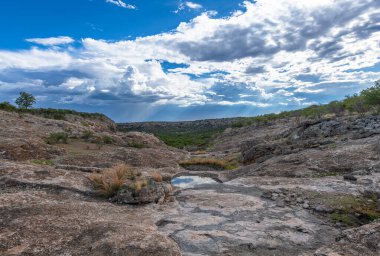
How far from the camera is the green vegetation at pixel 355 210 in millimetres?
10127

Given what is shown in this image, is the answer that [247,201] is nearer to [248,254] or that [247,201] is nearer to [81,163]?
[248,254]

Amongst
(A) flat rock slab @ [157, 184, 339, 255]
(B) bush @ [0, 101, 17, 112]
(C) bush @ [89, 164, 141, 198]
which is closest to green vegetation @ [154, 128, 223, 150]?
(B) bush @ [0, 101, 17, 112]

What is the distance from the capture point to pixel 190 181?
56.5 ft

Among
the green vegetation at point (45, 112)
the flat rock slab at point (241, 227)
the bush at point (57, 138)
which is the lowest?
the flat rock slab at point (241, 227)

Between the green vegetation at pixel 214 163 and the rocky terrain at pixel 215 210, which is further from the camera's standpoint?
the green vegetation at pixel 214 163

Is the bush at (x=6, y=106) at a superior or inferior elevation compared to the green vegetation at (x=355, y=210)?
superior

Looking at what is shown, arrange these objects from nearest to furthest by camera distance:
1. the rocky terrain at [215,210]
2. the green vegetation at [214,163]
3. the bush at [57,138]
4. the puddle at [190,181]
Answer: the rocky terrain at [215,210]
the puddle at [190,181]
the green vegetation at [214,163]
the bush at [57,138]

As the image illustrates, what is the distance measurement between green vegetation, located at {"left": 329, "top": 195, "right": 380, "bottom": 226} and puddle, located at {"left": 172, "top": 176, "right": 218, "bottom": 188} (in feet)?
22.1

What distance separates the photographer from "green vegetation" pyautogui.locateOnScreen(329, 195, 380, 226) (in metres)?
10.1

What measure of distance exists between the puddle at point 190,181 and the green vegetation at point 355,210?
674 cm

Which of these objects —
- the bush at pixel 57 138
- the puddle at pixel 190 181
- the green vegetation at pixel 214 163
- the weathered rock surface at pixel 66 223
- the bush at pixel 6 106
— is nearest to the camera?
the weathered rock surface at pixel 66 223

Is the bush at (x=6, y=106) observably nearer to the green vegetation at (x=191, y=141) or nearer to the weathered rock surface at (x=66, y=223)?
the green vegetation at (x=191, y=141)

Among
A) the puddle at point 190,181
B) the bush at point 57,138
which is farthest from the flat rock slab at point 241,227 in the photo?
the bush at point 57,138

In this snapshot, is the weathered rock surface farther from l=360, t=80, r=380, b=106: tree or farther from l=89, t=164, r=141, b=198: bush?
l=360, t=80, r=380, b=106: tree
